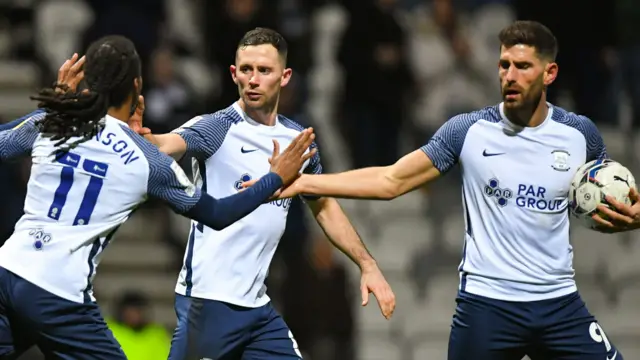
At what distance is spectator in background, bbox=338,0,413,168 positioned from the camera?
10.9 metres

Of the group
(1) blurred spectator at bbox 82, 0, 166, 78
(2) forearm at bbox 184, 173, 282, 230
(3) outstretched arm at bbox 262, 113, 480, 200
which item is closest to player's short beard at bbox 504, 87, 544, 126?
(3) outstretched arm at bbox 262, 113, 480, 200

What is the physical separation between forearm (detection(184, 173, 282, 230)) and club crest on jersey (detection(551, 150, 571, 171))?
146cm

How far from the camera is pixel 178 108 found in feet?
35.0

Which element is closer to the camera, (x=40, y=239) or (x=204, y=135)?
(x=40, y=239)

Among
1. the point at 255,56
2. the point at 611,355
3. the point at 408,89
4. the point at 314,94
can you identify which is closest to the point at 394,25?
the point at 408,89

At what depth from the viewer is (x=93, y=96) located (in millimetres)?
5035

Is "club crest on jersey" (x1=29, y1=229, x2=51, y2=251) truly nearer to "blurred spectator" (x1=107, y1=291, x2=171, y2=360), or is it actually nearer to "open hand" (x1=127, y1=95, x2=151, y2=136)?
"open hand" (x1=127, y1=95, x2=151, y2=136)

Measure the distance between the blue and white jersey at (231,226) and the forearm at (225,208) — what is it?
1.75 ft

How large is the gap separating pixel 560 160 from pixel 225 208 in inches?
66.8

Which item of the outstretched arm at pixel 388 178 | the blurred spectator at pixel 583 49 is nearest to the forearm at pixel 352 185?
the outstretched arm at pixel 388 178

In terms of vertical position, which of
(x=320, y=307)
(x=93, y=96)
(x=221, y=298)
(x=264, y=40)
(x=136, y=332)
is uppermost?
(x=264, y=40)

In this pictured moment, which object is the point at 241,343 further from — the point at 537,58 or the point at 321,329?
the point at 321,329

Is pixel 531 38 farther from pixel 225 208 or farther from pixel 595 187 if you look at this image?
pixel 225 208

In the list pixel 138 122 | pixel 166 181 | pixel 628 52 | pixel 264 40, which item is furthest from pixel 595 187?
pixel 628 52
